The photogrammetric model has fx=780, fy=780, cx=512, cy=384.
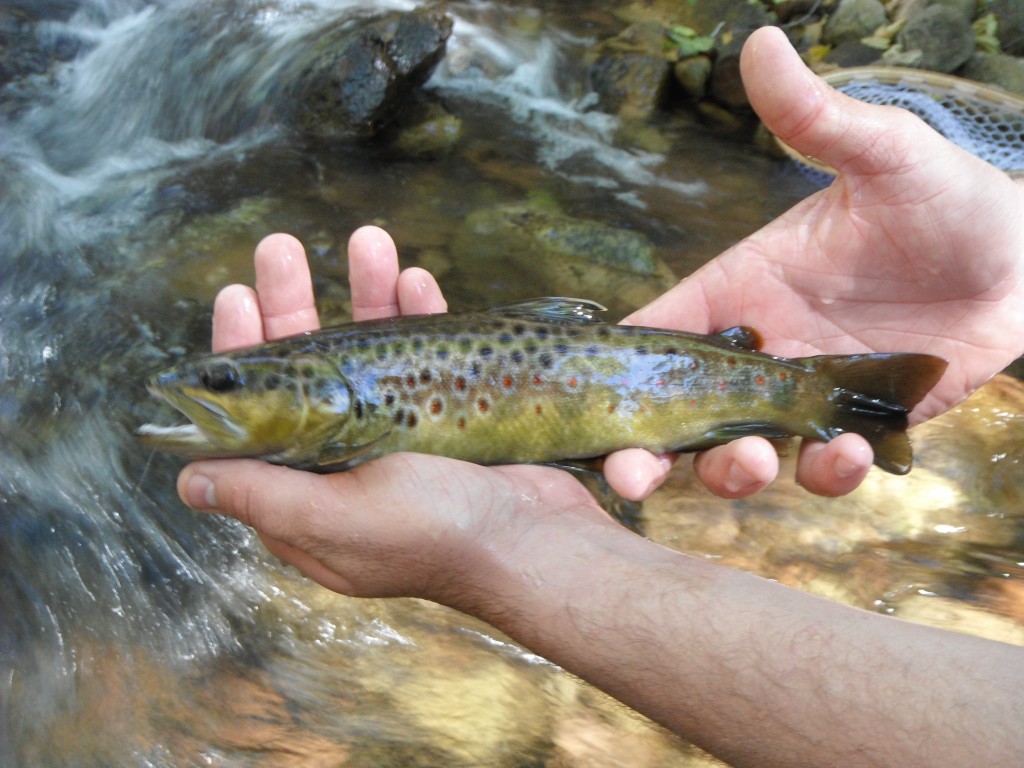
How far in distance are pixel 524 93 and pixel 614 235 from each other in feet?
11.5

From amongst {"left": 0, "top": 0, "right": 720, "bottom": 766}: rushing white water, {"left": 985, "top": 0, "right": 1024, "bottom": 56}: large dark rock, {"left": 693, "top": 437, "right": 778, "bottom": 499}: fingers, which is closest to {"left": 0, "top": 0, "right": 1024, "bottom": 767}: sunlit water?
{"left": 0, "top": 0, "right": 720, "bottom": 766}: rushing white water

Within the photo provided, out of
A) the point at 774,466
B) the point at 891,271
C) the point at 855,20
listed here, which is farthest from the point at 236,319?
the point at 855,20

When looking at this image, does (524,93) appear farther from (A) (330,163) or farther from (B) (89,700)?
(B) (89,700)

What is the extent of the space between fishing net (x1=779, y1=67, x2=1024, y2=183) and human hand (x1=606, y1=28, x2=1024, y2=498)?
371 centimetres

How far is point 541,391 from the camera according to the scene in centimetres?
291

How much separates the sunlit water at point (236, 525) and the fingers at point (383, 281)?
1.37m

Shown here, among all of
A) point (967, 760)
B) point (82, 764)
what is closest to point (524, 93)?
point (82, 764)

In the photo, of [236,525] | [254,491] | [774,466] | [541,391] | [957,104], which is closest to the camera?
[254,491]

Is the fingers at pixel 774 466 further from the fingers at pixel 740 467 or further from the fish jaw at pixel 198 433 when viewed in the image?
the fish jaw at pixel 198 433

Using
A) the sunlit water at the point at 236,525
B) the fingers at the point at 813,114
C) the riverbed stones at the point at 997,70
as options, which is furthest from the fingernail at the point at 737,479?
the riverbed stones at the point at 997,70

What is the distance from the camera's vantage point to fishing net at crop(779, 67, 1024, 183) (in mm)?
6242

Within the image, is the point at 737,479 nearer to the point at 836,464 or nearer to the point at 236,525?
the point at 836,464

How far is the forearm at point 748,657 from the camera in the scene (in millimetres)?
1688

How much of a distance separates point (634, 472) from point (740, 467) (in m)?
0.38
